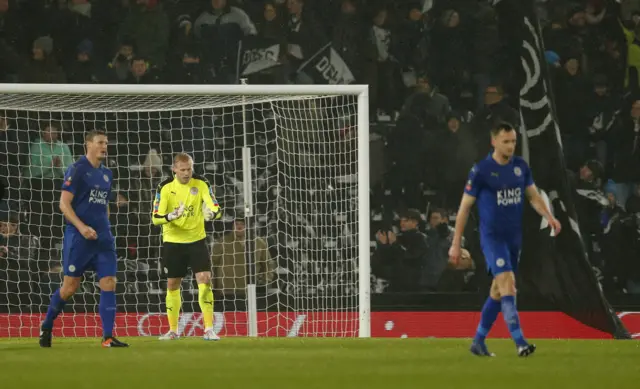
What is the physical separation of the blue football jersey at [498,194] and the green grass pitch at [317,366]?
3.04 feet

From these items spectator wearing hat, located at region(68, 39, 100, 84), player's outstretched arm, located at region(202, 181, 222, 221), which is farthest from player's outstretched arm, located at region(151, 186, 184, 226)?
spectator wearing hat, located at region(68, 39, 100, 84)

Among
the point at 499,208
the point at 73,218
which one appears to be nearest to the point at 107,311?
the point at 73,218

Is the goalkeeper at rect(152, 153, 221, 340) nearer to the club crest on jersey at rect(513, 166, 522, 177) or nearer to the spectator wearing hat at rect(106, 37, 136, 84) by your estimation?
the club crest on jersey at rect(513, 166, 522, 177)

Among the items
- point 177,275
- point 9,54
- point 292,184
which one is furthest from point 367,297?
point 9,54

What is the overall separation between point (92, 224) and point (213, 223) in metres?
4.40

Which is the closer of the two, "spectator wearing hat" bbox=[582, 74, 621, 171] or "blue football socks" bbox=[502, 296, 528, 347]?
"blue football socks" bbox=[502, 296, 528, 347]

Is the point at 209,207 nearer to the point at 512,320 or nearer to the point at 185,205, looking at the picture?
the point at 185,205

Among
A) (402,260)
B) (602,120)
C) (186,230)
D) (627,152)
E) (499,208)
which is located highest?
(602,120)

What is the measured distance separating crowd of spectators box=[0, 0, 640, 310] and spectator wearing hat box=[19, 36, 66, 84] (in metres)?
0.02

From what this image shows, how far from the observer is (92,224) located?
31.0 ft

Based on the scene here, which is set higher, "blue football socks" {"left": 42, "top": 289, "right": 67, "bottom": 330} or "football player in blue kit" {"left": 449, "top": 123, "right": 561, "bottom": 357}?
"football player in blue kit" {"left": 449, "top": 123, "right": 561, "bottom": 357}

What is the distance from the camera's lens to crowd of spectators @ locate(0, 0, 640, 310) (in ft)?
45.0

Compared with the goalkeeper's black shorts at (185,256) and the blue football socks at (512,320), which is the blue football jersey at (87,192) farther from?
the blue football socks at (512,320)

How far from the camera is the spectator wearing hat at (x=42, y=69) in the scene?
47.7 ft
